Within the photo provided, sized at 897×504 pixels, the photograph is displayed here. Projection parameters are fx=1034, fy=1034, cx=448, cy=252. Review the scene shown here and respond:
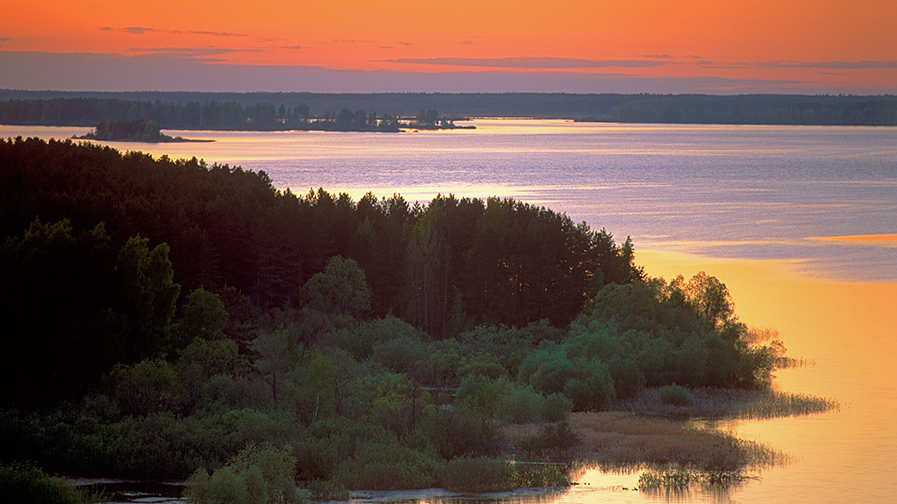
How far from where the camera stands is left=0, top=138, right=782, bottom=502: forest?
35.8 metres

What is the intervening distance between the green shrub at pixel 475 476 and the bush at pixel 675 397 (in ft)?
57.2

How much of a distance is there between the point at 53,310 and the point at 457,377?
2267cm

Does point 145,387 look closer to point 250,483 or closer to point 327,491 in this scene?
point 327,491

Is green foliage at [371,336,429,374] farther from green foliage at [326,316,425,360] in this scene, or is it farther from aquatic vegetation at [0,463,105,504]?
aquatic vegetation at [0,463,105,504]

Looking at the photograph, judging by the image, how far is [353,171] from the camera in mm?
189250

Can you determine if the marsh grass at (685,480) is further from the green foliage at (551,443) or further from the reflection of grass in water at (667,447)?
the green foliage at (551,443)

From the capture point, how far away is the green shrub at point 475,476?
3431cm

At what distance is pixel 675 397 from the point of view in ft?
165

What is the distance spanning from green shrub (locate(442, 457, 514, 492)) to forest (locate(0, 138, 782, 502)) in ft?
0.24

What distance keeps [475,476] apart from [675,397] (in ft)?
62.0

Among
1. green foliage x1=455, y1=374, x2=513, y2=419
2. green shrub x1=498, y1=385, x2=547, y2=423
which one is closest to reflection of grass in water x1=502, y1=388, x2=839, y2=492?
green shrub x1=498, y1=385, x2=547, y2=423

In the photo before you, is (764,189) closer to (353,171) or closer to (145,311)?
(353,171)

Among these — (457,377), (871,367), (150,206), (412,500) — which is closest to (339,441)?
(412,500)

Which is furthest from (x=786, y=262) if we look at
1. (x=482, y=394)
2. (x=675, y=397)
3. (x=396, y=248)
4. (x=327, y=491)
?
(x=327, y=491)
